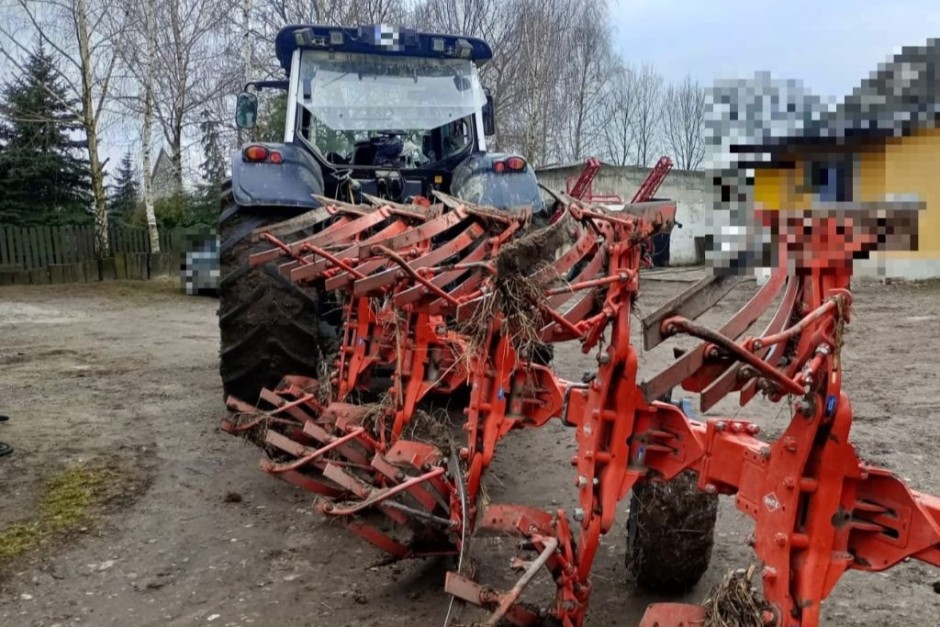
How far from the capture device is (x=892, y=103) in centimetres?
148

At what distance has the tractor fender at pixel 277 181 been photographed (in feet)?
16.1

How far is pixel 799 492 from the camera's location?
6.66 ft

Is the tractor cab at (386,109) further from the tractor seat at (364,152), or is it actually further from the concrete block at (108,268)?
the concrete block at (108,268)

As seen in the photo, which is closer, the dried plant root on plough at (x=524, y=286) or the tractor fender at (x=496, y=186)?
the dried plant root on plough at (x=524, y=286)

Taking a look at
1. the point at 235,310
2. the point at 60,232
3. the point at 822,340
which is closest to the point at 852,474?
the point at 822,340

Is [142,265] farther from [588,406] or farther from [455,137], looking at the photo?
[588,406]

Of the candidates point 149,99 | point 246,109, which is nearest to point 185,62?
point 149,99

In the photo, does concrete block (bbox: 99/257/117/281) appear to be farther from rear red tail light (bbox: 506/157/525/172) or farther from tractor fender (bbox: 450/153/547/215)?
rear red tail light (bbox: 506/157/525/172)

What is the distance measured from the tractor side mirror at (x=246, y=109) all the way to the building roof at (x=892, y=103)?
5.99 metres

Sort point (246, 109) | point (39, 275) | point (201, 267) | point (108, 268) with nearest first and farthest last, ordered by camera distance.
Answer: point (246, 109) → point (201, 267) → point (39, 275) → point (108, 268)

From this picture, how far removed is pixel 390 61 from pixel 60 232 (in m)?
14.9

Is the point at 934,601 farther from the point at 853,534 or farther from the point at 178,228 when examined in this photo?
the point at 178,228

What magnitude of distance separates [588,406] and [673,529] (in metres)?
0.68

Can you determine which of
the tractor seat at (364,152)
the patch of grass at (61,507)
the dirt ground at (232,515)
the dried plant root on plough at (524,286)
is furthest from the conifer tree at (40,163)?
the dried plant root on plough at (524,286)
